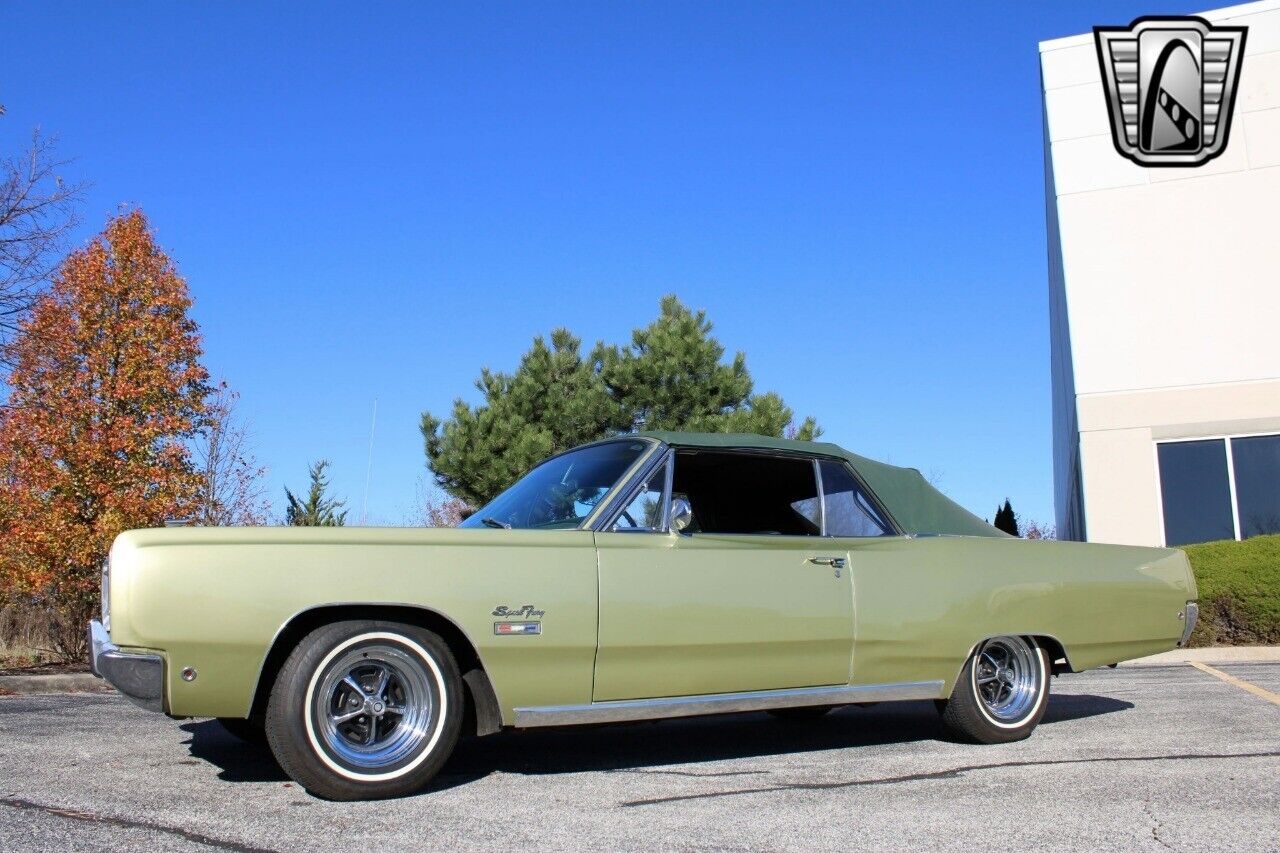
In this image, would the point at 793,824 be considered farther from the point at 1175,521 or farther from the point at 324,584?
the point at 1175,521

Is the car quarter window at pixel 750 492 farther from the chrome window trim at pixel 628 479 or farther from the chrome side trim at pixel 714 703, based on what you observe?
the chrome side trim at pixel 714 703

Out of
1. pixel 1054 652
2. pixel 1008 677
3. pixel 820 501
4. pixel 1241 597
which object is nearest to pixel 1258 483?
pixel 1241 597

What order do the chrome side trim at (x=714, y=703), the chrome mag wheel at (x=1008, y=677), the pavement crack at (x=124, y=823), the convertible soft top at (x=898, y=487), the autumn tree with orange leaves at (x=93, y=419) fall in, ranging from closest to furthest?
the pavement crack at (x=124, y=823) → the chrome side trim at (x=714, y=703) → the convertible soft top at (x=898, y=487) → the chrome mag wheel at (x=1008, y=677) → the autumn tree with orange leaves at (x=93, y=419)

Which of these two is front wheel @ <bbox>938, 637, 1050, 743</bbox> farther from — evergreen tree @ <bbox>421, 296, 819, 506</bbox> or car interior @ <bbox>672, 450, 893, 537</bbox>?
evergreen tree @ <bbox>421, 296, 819, 506</bbox>

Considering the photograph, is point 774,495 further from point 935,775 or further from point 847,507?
point 935,775

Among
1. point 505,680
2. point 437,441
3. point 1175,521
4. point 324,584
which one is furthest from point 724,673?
point 437,441

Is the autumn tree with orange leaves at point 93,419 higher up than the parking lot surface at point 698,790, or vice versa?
the autumn tree with orange leaves at point 93,419

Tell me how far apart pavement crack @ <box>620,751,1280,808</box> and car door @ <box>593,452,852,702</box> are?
1.93ft

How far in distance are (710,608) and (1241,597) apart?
1066 centimetres

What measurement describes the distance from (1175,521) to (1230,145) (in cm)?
558

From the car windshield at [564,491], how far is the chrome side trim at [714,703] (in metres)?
0.81

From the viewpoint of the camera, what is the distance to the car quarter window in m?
5.54

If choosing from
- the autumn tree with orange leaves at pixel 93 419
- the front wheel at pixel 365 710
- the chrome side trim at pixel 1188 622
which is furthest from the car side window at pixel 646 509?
the autumn tree with orange leaves at pixel 93 419

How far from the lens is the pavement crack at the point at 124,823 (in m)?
3.31
